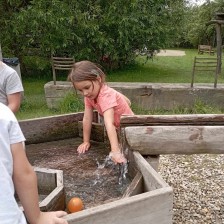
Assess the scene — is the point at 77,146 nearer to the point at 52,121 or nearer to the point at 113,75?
the point at 52,121

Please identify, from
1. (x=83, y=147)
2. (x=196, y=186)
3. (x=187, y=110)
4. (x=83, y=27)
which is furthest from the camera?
(x=83, y=27)

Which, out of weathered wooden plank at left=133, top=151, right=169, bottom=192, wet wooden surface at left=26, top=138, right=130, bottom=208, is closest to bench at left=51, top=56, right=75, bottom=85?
wet wooden surface at left=26, top=138, right=130, bottom=208

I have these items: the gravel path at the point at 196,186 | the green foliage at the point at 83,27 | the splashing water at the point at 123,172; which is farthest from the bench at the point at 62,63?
the splashing water at the point at 123,172

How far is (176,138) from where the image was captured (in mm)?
2447

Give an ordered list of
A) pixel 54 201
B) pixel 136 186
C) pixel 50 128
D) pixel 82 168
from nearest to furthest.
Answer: pixel 54 201 → pixel 136 186 → pixel 82 168 → pixel 50 128

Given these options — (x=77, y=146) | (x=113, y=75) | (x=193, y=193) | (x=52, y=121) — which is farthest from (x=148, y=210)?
(x=113, y=75)

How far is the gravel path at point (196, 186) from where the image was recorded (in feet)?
11.5

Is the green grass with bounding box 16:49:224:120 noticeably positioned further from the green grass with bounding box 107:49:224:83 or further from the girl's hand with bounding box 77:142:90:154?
the girl's hand with bounding box 77:142:90:154

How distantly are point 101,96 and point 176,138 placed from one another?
62 centimetres

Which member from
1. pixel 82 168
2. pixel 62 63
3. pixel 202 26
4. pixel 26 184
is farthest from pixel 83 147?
pixel 202 26

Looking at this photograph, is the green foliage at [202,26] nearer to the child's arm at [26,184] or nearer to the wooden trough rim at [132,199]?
the wooden trough rim at [132,199]

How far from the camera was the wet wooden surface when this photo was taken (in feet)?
7.72

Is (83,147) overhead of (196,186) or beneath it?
overhead

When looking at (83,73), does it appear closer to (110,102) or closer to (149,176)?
(110,102)
